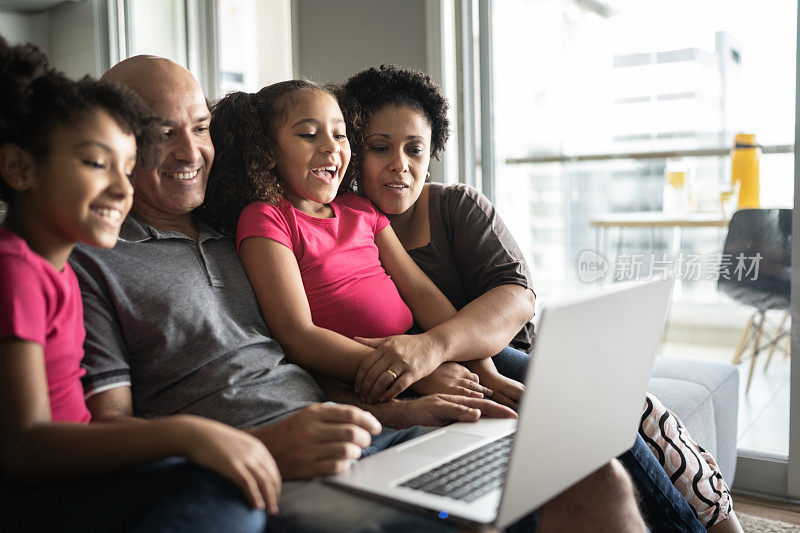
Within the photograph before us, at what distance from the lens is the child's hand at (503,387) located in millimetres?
1533

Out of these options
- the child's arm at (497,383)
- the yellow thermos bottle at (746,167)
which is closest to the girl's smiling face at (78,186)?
the child's arm at (497,383)

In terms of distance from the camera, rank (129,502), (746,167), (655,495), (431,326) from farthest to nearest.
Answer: (746,167), (431,326), (655,495), (129,502)

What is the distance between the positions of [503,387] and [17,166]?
1010 millimetres

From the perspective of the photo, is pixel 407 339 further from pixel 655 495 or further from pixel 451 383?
pixel 655 495

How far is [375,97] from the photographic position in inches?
70.7

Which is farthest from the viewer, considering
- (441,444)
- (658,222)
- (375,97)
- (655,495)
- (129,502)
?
(658,222)

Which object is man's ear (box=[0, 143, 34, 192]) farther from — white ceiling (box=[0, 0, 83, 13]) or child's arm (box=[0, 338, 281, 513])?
white ceiling (box=[0, 0, 83, 13])

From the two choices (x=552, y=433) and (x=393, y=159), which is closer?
(x=552, y=433)

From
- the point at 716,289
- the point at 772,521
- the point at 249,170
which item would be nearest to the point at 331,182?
the point at 249,170

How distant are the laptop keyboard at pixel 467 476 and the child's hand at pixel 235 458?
0.60 ft

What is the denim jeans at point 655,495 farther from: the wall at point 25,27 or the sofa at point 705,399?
the wall at point 25,27

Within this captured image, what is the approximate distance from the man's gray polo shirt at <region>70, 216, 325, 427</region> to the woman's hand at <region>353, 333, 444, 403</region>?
0.10m

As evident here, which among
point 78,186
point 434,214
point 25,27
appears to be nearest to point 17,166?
point 78,186

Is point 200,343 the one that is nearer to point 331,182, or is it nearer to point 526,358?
point 331,182
